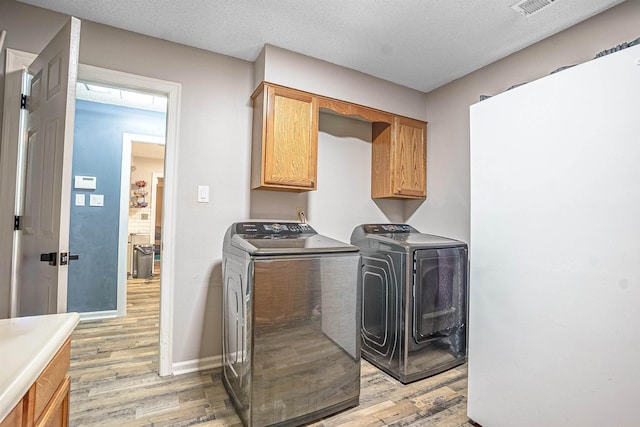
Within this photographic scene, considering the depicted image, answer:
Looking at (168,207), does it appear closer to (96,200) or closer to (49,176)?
Answer: (49,176)

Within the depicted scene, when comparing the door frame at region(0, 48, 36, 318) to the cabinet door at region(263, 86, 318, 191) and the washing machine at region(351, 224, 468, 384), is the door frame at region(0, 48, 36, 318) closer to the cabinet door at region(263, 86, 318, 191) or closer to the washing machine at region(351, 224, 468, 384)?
the cabinet door at region(263, 86, 318, 191)

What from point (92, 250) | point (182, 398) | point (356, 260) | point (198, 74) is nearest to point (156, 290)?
point (92, 250)

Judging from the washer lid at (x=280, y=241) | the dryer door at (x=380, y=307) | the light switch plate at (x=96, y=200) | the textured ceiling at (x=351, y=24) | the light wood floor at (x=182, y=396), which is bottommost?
the light wood floor at (x=182, y=396)

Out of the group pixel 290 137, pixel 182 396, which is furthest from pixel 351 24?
pixel 182 396

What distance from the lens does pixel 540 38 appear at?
2.15 metres

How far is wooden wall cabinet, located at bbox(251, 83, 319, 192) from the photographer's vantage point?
7.18 ft

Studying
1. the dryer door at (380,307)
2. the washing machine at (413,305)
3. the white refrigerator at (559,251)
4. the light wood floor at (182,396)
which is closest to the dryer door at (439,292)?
the washing machine at (413,305)

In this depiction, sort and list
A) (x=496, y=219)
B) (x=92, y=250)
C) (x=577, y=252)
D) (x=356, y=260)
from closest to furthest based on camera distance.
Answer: (x=577, y=252) → (x=496, y=219) → (x=356, y=260) → (x=92, y=250)

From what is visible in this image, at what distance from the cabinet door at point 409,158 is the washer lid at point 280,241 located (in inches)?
39.7

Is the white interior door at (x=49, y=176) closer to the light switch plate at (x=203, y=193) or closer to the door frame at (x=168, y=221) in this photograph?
the door frame at (x=168, y=221)

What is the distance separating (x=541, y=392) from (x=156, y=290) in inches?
191

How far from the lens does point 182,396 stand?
1919mm

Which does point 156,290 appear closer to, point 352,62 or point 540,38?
point 352,62

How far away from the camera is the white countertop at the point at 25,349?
65 centimetres
